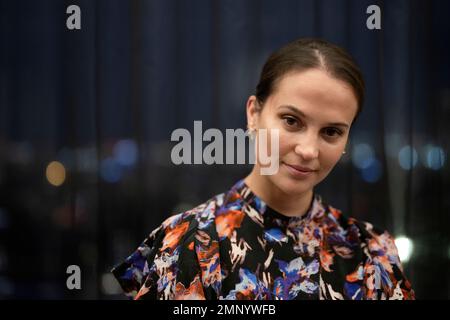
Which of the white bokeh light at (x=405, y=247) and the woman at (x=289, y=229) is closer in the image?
the woman at (x=289, y=229)

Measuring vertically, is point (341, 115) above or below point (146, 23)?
below

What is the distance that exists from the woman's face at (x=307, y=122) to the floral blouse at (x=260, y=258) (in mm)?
116

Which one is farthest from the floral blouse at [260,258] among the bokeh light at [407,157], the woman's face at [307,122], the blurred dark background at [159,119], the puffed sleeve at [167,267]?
the bokeh light at [407,157]

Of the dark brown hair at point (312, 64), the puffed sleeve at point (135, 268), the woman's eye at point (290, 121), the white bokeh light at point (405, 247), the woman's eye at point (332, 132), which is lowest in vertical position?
the white bokeh light at point (405, 247)

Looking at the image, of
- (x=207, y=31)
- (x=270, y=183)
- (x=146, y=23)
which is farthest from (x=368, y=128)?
(x=146, y=23)

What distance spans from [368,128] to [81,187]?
1.10m

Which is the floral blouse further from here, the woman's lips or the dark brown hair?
the dark brown hair

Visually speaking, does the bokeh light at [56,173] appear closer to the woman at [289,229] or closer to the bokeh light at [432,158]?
the woman at [289,229]

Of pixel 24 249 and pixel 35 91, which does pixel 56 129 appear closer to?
pixel 35 91

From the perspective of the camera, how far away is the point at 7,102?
1.77m

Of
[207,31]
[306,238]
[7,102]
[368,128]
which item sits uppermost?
[207,31]

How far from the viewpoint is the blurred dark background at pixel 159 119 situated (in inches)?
67.1

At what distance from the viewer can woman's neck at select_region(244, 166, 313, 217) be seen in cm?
108

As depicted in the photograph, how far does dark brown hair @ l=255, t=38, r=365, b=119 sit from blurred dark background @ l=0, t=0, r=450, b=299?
0.67m
